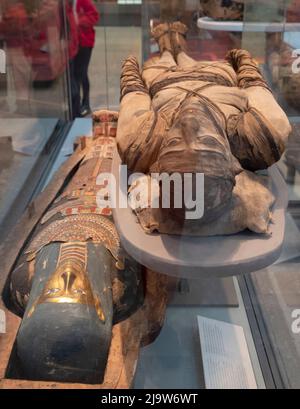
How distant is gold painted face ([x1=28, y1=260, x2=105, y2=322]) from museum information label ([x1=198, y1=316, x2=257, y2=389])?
0.43 m

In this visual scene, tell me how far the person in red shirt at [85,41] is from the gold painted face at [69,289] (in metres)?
3.43

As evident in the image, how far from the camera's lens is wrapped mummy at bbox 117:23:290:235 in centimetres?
151

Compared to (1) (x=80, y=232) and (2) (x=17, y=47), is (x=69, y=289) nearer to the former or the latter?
(1) (x=80, y=232)

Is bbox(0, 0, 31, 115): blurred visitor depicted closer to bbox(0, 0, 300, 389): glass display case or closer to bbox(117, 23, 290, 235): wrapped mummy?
bbox(0, 0, 300, 389): glass display case

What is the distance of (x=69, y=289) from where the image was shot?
1.61m

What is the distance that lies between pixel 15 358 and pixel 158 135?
2.92 ft

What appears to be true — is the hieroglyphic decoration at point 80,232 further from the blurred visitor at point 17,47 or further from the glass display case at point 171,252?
the blurred visitor at point 17,47

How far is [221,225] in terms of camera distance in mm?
1593

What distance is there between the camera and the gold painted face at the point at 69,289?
62.4 inches

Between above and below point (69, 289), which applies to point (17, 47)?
above

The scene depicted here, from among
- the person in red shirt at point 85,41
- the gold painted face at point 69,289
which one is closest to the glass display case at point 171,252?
the gold painted face at point 69,289

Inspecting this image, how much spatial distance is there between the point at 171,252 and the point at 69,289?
351 millimetres

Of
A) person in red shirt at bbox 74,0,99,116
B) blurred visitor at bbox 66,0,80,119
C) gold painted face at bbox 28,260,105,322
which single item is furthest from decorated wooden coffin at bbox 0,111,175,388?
blurred visitor at bbox 66,0,80,119

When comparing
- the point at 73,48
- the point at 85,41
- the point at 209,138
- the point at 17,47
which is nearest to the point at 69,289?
the point at 209,138
